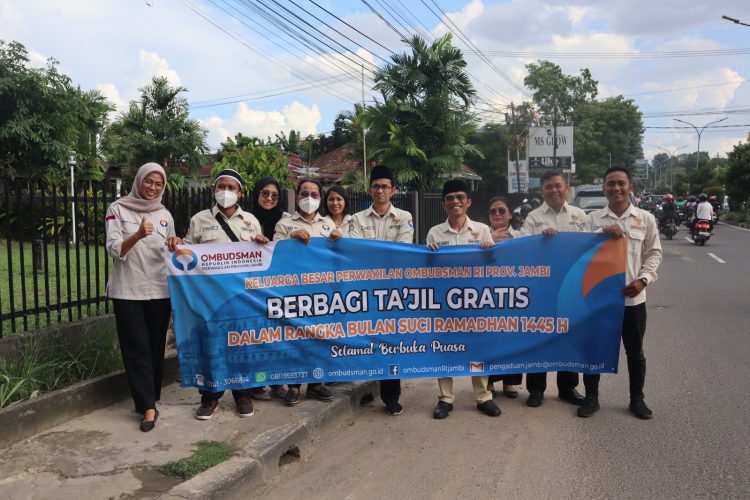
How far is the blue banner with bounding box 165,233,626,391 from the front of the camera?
15.0ft

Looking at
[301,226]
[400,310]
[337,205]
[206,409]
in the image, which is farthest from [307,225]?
[206,409]

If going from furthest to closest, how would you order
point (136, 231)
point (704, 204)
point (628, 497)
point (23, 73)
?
point (704, 204)
point (23, 73)
point (136, 231)
point (628, 497)

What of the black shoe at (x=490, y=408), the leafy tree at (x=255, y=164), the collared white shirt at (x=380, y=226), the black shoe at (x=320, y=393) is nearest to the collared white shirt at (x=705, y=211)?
the leafy tree at (x=255, y=164)

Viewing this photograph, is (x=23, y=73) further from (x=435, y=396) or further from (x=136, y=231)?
(x=435, y=396)

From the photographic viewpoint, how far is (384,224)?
504 cm

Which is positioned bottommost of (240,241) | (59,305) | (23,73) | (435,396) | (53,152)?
(435,396)

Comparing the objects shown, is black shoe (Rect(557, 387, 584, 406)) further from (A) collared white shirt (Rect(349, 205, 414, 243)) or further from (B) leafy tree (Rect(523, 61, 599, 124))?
(B) leafy tree (Rect(523, 61, 599, 124))

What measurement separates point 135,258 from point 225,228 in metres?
0.68

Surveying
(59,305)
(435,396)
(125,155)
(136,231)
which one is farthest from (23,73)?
(435,396)

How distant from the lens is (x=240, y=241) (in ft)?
15.2

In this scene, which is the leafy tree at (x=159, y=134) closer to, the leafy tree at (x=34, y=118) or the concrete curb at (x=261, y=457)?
the leafy tree at (x=34, y=118)

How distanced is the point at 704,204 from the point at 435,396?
676 inches

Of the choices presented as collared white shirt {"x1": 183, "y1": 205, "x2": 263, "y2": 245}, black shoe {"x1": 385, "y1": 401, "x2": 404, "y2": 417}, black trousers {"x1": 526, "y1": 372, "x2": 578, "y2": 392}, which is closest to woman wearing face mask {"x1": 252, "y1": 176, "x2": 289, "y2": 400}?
collared white shirt {"x1": 183, "y1": 205, "x2": 263, "y2": 245}

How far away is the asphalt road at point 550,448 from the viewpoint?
360cm
